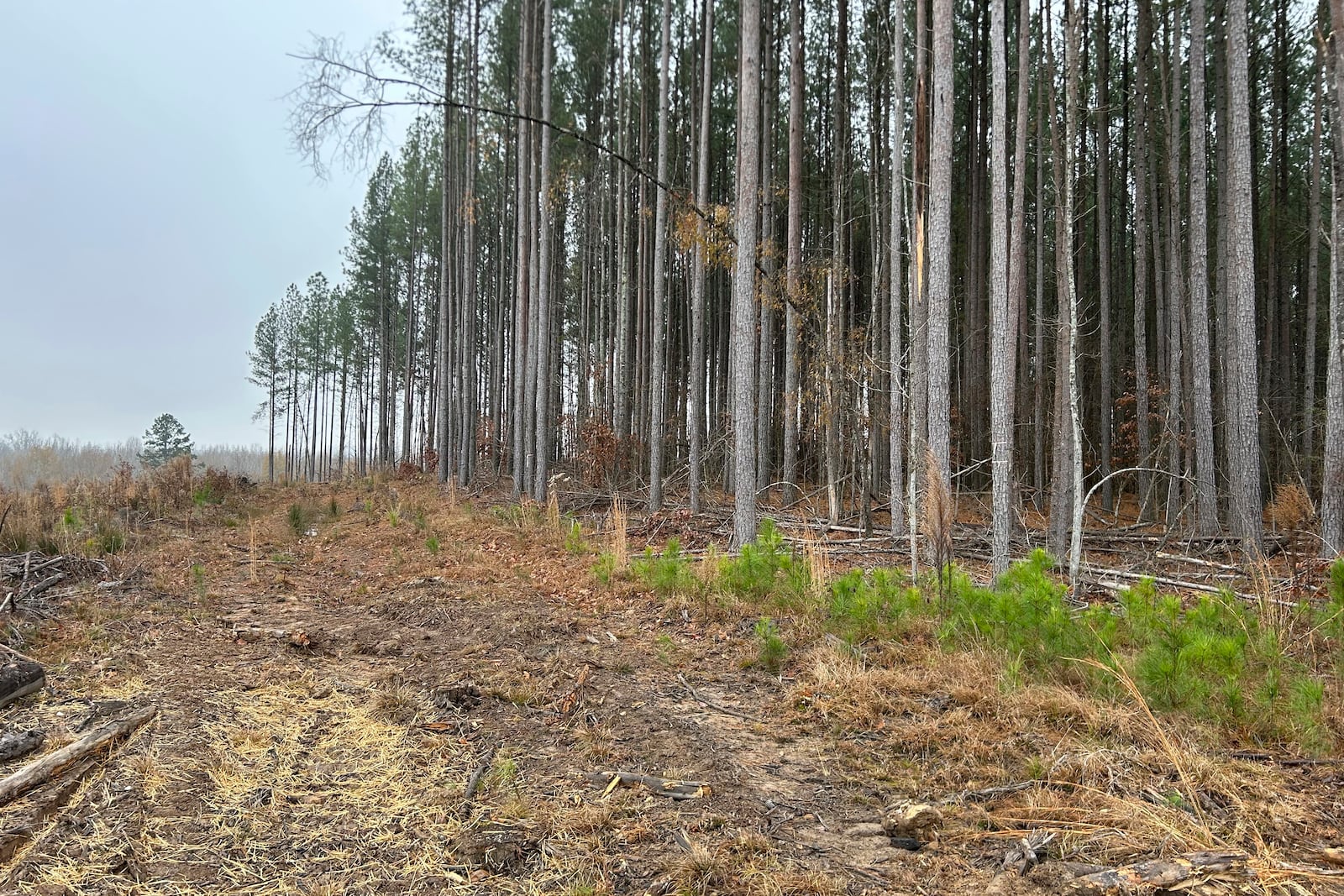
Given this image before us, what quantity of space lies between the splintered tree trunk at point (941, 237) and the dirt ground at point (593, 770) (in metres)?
2.52

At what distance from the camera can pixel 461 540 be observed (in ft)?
32.1

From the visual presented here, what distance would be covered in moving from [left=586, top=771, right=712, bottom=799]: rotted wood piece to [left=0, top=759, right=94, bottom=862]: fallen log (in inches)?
79.7

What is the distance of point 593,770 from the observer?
2.98m

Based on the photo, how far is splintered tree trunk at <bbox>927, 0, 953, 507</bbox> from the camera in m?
6.09

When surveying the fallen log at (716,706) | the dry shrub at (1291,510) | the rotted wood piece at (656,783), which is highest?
the dry shrub at (1291,510)

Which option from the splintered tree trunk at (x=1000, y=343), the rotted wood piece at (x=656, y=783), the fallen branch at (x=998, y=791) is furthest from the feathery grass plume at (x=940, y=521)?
the rotted wood piece at (x=656, y=783)

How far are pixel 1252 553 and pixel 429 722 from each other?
7631mm

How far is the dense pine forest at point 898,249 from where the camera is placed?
7.08m

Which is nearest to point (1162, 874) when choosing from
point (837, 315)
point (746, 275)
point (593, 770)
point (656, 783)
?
point (656, 783)

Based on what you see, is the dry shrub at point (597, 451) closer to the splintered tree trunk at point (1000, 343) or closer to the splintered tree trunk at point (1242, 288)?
the splintered tree trunk at point (1000, 343)

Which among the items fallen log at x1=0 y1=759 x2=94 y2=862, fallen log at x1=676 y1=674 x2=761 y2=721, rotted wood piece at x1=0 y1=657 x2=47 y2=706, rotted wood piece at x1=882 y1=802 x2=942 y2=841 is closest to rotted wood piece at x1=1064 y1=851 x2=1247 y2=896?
rotted wood piece at x1=882 y1=802 x2=942 y2=841

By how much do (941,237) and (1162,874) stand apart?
5.43 m

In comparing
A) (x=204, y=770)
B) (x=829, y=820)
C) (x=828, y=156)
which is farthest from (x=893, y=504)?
(x=828, y=156)

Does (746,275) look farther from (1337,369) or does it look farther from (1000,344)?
(1337,369)
